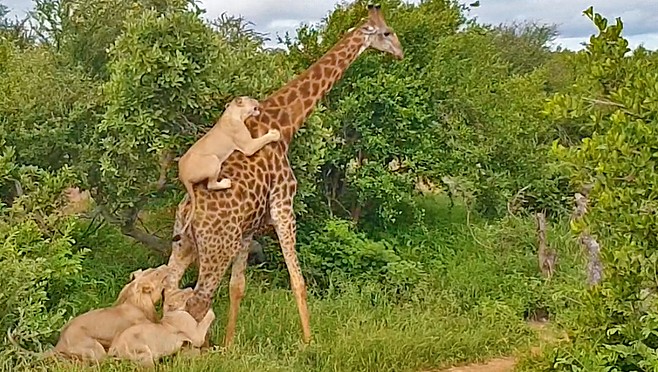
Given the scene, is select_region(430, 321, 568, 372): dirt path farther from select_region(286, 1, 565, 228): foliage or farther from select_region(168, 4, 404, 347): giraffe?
select_region(286, 1, 565, 228): foliage

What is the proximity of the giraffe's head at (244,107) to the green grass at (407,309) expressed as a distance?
4.69 feet

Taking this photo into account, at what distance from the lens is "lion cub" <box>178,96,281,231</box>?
5453 mm

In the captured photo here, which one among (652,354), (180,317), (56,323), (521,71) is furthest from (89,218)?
(521,71)

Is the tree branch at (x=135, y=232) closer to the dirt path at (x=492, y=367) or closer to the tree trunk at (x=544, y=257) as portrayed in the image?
the dirt path at (x=492, y=367)

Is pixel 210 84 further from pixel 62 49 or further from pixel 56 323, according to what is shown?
pixel 56 323

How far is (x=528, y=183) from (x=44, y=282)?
537 cm

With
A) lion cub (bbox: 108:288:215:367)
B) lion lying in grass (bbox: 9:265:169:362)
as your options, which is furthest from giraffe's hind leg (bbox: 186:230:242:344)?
lion lying in grass (bbox: 9:265:169:362)

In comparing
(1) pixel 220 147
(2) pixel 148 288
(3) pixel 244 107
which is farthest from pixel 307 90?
(2) pixel 148 288

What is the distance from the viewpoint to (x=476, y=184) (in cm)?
867

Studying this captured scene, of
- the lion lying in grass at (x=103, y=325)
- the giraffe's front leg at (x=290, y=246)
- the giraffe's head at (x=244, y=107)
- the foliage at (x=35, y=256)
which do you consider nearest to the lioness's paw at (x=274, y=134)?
the giraffe's head at (x=244, y=107)

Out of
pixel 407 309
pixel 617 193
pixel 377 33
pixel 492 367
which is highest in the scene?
pixel 377 33

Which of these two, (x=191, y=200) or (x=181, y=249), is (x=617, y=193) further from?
(x=181, y=249)

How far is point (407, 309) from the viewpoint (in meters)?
6.81

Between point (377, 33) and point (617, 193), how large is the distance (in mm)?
3748
